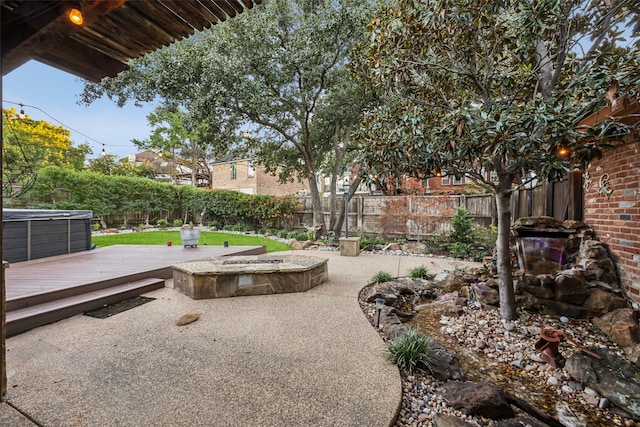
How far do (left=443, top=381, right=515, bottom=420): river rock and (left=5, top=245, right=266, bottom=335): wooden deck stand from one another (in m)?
4.23

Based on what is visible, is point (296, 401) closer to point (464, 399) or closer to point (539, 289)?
point (464, 399)

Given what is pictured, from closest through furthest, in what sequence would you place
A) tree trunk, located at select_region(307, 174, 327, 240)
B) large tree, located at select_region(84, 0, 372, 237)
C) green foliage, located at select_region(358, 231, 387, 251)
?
1. large tree, located at select_region(84, 0, 372, 237)
2. green foliage, located at select_region(358, 231, 387, 251)
3. tree trunk, located at select_region(307, 174, 327, 240)

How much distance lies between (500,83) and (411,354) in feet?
10.7

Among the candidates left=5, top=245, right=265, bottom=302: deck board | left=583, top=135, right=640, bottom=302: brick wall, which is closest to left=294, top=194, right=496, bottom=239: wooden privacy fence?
left=583, top=135, right=640, bottom=302: brick wall

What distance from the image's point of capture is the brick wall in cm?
298

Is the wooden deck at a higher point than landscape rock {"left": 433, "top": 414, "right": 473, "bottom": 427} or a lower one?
higher

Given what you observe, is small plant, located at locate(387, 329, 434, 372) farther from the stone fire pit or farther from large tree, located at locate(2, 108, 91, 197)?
large tree, located at locate(2, 108, 91, 197)

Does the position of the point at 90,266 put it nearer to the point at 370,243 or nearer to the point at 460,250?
the point at 370,243

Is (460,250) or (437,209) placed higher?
(437,209)

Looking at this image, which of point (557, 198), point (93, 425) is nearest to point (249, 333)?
point (93, 425)

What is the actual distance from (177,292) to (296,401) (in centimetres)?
317

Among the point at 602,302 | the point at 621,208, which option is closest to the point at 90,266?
the point at 602,302

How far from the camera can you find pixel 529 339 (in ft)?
9.41

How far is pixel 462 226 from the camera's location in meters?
7.76
